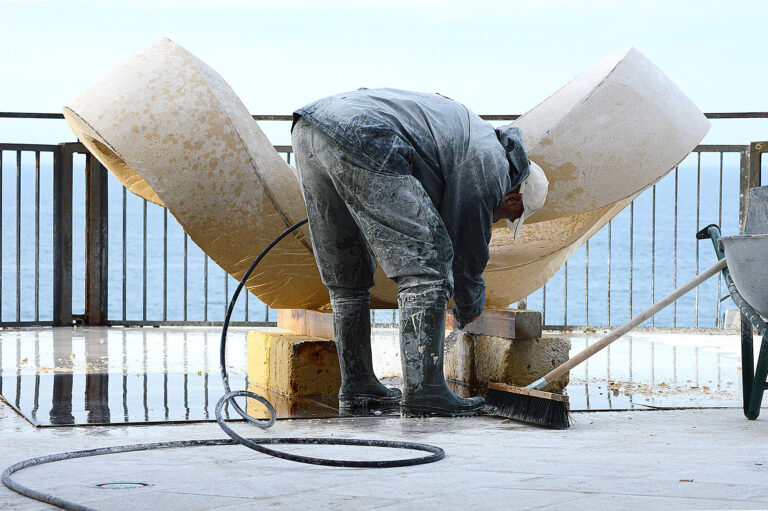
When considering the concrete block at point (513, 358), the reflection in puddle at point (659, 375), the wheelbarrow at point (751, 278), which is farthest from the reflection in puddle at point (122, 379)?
the wheelbarrow at point (751, 278)

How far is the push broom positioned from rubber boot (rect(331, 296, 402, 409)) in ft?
1.59

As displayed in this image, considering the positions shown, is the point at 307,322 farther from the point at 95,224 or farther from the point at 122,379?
the point at 95,224

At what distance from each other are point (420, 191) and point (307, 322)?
1562mm

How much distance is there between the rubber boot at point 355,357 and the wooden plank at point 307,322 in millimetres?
429

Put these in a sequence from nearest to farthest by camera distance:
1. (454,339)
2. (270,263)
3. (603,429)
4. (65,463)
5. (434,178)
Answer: (65,463)
(603,429)
(434,178)
(270,263)
(454,339)

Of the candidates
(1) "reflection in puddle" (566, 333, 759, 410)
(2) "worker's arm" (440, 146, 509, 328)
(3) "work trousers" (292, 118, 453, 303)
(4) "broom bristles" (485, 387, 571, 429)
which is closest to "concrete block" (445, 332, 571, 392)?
(1) "reflection in puddle" (566, 333, 759, 410)

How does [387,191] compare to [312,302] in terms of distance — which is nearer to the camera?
[387,191]

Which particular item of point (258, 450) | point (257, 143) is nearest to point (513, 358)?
point (257, 143)

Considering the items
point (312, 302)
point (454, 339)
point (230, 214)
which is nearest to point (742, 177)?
point (454, 339)

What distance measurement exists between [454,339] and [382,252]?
1.72 m

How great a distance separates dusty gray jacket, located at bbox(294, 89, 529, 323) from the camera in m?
3.59

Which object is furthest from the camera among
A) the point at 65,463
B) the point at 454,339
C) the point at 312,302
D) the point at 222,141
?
the point at 454,339

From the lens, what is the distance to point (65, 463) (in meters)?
2.71

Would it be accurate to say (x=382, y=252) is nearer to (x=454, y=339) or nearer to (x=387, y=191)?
(x=387, y=191)
